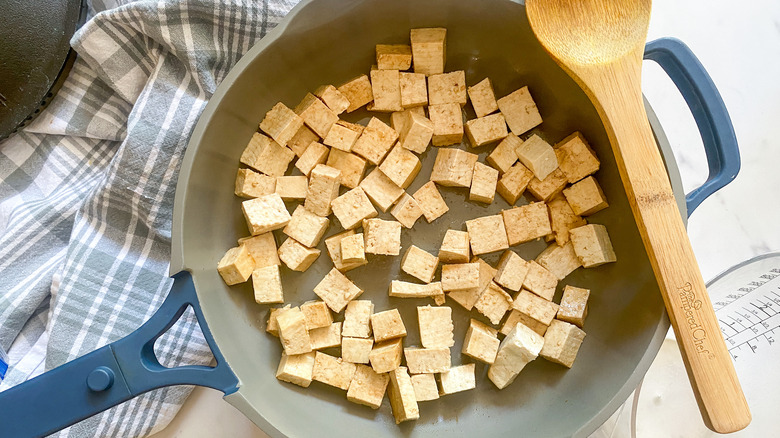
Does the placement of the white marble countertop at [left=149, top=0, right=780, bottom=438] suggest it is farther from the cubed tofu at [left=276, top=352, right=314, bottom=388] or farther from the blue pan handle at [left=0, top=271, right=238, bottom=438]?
the blue pan handle at [left=0, top=271, right=238, bottom=438]

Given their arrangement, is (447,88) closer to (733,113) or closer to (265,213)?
(265,213)

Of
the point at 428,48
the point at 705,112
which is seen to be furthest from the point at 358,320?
the point at 705,112

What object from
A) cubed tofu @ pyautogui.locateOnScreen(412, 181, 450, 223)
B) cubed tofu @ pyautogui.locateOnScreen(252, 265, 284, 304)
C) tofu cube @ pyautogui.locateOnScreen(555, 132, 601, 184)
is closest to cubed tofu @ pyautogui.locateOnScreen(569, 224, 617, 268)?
tofu cube @ pyautogui.locateOnScreen(555, 132, 601, 184)

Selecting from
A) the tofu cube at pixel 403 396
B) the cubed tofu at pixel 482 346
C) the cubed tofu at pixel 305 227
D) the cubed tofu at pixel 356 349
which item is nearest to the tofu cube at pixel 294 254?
the cubed tofu at pixel 305 227

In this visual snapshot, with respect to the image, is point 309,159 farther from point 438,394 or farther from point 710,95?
point 710,95

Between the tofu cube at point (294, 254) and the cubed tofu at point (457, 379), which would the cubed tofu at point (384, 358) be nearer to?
the cubed tofu at point (457, 379)

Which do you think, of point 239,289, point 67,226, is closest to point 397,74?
point 239,289
